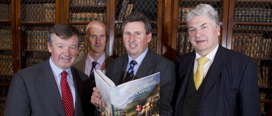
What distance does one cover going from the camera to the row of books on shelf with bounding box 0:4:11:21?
10.2ft

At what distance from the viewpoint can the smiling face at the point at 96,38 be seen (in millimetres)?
2311

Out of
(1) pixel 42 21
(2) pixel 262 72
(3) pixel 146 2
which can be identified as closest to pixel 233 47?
(2) pixel 262 72

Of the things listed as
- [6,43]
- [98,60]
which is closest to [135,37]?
[98,60]

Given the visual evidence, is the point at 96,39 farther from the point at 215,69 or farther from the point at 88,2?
the point at 215,69

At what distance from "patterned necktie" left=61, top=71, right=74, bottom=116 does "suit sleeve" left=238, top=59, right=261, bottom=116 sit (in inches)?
48.0

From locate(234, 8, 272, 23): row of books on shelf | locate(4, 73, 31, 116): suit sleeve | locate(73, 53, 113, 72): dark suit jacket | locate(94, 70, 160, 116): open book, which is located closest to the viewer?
locate(94, 70, 160, 116): open book

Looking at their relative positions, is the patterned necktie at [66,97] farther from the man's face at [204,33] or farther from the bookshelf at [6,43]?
the bookshelf at [6,43]

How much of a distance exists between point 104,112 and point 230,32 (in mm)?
2185

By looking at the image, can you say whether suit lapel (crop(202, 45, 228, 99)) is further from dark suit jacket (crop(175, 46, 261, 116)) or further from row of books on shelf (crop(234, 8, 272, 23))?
row of books on shelf (crop(234, 8, 272, 23))

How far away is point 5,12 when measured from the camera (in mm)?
3111

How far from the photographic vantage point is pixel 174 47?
8.44ft

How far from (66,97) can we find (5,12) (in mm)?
2717

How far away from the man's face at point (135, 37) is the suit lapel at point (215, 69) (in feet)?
1.78

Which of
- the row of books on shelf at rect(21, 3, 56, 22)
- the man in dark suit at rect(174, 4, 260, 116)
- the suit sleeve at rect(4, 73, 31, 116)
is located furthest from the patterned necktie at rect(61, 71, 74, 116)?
the row of books on shelf at rect(21, 3, 56, 22)
